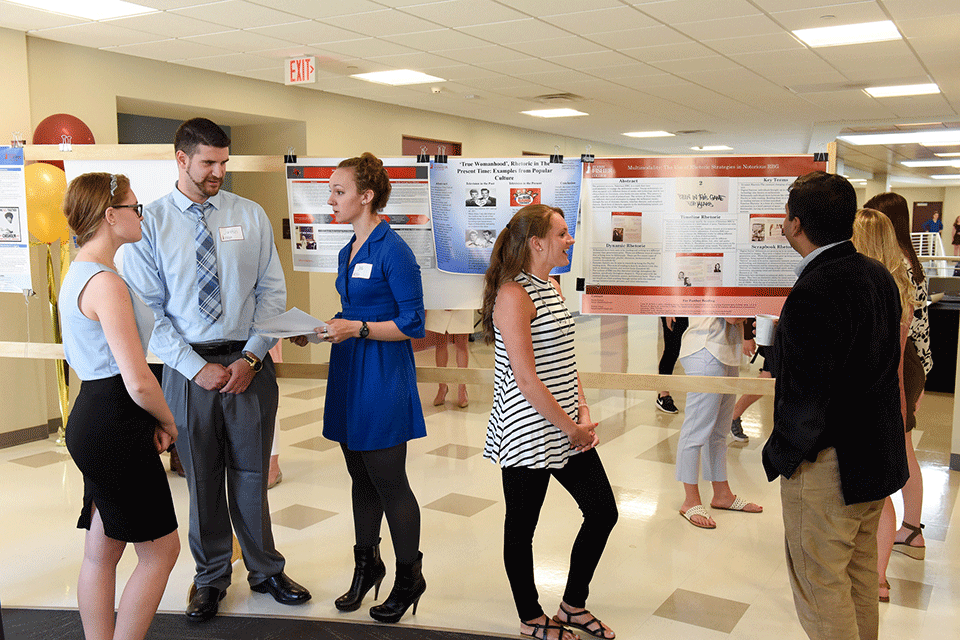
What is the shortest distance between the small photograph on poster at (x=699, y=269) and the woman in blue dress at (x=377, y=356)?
119cm

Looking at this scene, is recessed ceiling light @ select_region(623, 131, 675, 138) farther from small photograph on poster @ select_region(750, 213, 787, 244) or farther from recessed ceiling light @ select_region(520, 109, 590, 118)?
small photograph on poster @ select_region(750, 213, 787, 244)

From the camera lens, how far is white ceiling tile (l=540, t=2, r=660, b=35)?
5.40 metres

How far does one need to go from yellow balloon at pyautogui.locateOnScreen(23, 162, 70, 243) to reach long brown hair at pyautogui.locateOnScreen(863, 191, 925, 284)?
4576 millimetres

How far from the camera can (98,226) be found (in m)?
2.34

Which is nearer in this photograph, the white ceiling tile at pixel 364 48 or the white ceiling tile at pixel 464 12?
the white ceiling tile at pixel 464 12

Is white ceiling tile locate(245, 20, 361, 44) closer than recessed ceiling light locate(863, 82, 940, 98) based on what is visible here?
Yes

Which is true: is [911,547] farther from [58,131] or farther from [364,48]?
[58,131]

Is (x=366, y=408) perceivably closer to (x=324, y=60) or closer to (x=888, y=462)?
(x=888, y=462)

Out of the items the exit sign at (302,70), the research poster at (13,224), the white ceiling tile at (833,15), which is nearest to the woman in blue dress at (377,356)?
the research poster at (13,224)

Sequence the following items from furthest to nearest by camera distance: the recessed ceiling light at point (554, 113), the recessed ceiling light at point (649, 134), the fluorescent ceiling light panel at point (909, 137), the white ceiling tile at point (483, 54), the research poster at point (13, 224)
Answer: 1. the recessed ceiling light at point (649, 134)
2. the fluorescent ceiling light panel at point (909, 137)
3. the recessed ceiling light at point (554, 113)
4. the white ceiling tile at point (483, 54)
5. the research poster at point (13, 224)

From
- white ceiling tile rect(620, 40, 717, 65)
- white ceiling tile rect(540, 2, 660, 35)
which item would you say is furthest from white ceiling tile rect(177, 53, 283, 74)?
white ceiling tile rect(620, 40, 717, 65)

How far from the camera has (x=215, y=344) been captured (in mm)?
2889

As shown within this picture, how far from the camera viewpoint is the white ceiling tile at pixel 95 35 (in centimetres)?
574

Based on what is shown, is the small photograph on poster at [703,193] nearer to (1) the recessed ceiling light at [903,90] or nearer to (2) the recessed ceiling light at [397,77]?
(2) the recessed ceiling light at [397,77]
